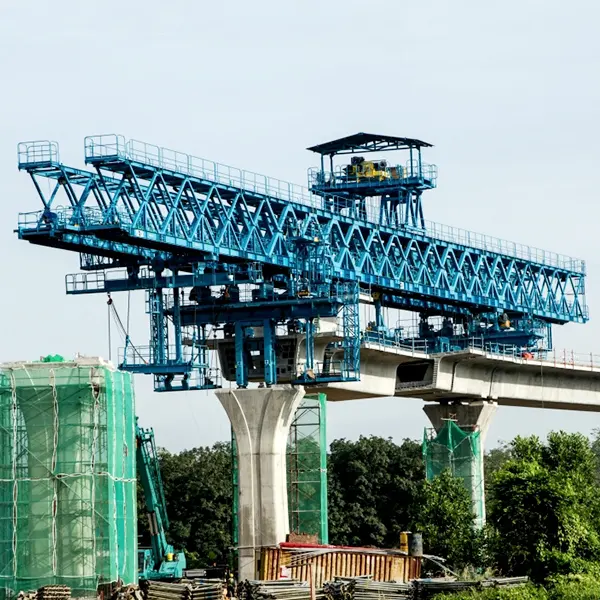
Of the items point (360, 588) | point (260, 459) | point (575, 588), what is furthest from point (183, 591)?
point (260, 459)

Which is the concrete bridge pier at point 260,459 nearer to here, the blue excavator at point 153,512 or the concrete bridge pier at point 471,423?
the blue excavator at point 153,512

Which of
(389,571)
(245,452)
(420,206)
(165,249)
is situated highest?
(420,206)

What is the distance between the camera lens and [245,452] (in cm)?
7638

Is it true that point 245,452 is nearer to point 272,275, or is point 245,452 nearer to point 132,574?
point 272,275

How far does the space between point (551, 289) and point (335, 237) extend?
27.8 m

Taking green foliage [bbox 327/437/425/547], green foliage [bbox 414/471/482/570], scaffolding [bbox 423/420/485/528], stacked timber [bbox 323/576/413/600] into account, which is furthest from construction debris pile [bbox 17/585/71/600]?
green foliage [bbox 327/437/425/547]

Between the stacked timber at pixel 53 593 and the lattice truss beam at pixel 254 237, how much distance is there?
601 inches

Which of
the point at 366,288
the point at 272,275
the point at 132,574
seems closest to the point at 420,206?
the point at 366,288

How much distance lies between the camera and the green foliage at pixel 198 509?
354 feet

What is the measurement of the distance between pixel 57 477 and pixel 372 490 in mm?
60245

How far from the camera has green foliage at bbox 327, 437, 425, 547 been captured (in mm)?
112938

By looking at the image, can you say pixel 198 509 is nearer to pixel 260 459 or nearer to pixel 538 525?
pixel 260 459

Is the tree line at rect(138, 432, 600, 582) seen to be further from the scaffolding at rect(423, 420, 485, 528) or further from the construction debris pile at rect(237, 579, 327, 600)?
the construction debris pile at rect(237, 579, 327, 600)

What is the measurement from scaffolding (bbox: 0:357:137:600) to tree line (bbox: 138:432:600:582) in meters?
16.5
